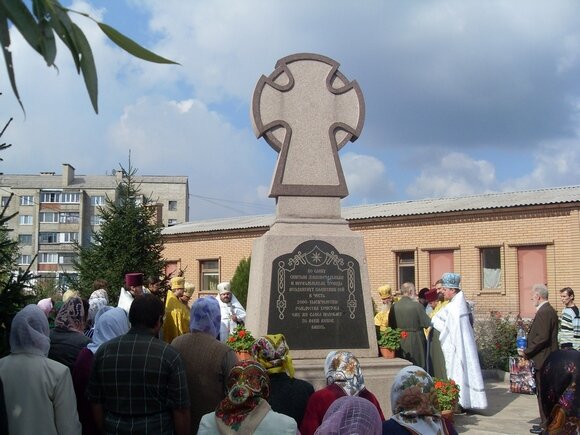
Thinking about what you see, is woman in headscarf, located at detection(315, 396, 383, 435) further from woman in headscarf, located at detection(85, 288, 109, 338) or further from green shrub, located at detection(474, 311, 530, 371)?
green shrub, located at detection(474, 311, 530, 371)

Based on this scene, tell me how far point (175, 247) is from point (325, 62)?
2316 centimetres

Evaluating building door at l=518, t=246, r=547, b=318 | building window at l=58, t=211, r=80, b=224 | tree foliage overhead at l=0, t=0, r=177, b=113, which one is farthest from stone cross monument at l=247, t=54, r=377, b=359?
building window at l=58, t=211, r=80, b=224

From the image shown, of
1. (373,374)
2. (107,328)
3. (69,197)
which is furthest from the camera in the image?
(69,197)

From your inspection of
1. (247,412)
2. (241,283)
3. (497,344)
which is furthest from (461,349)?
(241,283)

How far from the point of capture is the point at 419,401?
3312 millimetres

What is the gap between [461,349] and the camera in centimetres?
957

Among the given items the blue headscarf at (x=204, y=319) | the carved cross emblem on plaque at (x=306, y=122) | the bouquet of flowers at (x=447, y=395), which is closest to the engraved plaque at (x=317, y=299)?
the carved cross emblem on plaque at (x=306, y=122)

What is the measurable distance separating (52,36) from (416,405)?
237 cm

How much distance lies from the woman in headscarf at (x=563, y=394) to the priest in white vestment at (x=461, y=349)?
512 centimetres

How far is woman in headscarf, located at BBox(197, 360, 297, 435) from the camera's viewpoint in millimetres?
3340

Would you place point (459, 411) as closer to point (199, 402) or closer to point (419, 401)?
point (199, 402)

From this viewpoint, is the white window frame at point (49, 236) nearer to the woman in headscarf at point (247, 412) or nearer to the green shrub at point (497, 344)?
the green shrub at point (497, 344)

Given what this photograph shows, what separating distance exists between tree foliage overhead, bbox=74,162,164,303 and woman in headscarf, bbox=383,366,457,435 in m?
12.2

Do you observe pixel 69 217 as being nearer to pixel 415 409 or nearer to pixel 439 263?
pixel 439 263
